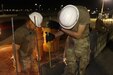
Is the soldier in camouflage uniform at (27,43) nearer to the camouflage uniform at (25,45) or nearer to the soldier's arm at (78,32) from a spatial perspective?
the camouflage uniform at (25,45)

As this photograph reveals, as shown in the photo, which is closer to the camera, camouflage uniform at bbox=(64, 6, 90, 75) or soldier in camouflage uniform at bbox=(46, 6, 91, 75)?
soldier in camouflage uniform at bbox=(46, 6, 91, 75)

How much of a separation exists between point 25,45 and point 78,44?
157 cm

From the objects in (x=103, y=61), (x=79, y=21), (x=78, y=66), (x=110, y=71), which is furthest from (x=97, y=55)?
(x=79, y=21)

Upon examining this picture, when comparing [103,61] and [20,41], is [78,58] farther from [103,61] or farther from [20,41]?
[103,61]

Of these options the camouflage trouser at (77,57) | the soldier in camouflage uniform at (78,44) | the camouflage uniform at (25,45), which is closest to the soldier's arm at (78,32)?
the soldier in camouflage uniform at (78,44)

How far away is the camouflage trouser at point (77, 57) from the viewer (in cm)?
518

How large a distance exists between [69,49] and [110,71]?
2.09m

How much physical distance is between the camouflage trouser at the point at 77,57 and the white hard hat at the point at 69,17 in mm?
585

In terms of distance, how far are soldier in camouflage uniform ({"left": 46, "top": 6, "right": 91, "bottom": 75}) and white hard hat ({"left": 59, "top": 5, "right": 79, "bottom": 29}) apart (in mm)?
71

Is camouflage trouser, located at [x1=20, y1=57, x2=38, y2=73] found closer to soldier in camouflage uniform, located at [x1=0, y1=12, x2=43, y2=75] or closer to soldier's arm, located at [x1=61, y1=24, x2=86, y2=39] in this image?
soldier in camouflage uniform, located at [x1=0, y1=12, x2=43, y2=75]

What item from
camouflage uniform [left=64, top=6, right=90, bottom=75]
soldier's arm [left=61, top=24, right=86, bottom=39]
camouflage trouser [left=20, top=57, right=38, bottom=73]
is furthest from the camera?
camouflage trouser [left=20, top=57, right=38, bottom=73]

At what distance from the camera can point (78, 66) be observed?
538 cm

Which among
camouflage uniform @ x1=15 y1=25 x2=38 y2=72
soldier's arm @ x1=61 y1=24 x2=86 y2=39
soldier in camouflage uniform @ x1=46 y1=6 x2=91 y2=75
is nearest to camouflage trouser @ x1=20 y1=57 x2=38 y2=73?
camouflage uniform @ x1=15 y1=25 x2=38 y2=72

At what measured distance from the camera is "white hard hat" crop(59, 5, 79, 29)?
15.8 feet
